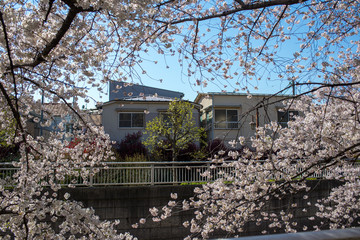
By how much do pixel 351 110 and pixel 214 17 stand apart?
258 centimetres

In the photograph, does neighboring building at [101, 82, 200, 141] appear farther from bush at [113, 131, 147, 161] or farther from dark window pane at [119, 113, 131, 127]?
bush at [113, 131, 147, 161]

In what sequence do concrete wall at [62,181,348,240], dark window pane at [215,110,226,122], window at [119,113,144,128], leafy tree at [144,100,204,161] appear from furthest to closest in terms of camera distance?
1. dark window pane at [215,110,226,122]
2. window at [119,113,144,128]
3. leafy tree at [144,100,204,161]
4. concrete wall at [62,181,348,240]

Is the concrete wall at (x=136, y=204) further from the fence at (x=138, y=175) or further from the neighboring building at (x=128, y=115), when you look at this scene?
the neighboring building at (x=128, y=115)

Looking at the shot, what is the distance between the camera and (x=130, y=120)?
17516 millimetres

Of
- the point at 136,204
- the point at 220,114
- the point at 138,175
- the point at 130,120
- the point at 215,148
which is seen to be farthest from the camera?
the point at 220,114

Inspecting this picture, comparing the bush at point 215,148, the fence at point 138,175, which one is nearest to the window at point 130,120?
the bush at point 215,148

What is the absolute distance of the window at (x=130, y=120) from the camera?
689 inches

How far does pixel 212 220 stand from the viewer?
4605 mm

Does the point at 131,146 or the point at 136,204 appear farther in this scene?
the point at 131,146

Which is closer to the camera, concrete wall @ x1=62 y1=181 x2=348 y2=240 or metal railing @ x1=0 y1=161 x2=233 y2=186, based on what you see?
concrete wall @ x1=62 y1=181 x2=348 y2=240

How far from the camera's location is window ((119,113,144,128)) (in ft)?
57.4

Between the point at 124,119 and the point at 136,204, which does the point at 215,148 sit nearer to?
the point at 136,204

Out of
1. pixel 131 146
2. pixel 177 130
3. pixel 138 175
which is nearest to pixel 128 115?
pixel 131 146

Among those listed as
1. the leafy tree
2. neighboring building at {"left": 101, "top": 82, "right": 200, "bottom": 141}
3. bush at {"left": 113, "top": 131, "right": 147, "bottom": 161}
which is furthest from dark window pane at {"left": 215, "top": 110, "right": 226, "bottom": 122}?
bush at {"left": 113, "top": 131, "right": 147, "bottom": 161}
